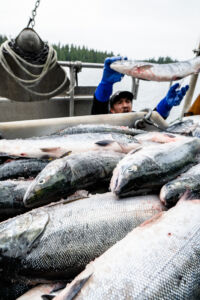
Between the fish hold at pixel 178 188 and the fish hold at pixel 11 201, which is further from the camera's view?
the fish hold at pixel 11 201

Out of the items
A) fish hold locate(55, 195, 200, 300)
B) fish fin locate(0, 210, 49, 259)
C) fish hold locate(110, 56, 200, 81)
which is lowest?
fish fin locate(0, 210, 49, 259)

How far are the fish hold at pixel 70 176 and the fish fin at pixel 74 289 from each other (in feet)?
2.13

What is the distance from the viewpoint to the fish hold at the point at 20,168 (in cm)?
193

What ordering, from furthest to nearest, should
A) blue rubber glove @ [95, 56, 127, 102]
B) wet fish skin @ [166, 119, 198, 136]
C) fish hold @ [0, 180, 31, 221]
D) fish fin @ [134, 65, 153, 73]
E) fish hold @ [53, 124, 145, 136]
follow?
1. blue rubber glove @ [95, 56, 127, 102]
2. fish fin @ [134, 65, 153, 73]
3. wet fish skin @ [166, 119, 198, 136]
4. fish hold @ [53, 124, 145, 136]
5. fish hold @ [0, 180, 31, 221]

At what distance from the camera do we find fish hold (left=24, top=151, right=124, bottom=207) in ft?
5.24

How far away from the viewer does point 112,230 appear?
1397 millimetres

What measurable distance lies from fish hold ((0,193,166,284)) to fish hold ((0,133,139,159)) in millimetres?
686

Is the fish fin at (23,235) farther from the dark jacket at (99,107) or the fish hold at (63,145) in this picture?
the dark jacket at (99,107)

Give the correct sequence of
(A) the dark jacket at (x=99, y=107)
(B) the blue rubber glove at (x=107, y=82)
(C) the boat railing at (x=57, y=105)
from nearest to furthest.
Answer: (B) the blue rubber glove at (x=107, y=82) < (A) the dark jacket at (x=99, y=107) < (C) the boat railing at (x=57, y=105)

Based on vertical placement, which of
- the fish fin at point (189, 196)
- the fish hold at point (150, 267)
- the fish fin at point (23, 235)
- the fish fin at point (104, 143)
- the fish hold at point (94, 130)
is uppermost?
the fish fin at point (189, 196)

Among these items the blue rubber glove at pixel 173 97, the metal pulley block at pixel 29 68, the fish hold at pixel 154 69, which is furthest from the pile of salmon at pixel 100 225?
the blue rubber glove at pixel 173 97

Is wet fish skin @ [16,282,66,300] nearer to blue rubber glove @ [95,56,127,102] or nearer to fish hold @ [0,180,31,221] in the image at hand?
fish hold @ [0,180,31,221]

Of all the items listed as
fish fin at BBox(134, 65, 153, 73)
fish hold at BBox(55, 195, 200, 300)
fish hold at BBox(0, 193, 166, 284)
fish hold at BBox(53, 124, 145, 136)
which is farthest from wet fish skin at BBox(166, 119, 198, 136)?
fish hold at BBox(55, 195, 200, 300)

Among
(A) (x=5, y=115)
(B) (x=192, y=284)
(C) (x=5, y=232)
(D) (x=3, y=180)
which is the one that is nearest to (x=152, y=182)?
(B) (x=192, y=284)
